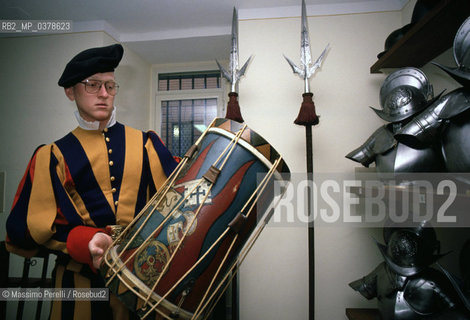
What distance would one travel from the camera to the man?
0.77 meters

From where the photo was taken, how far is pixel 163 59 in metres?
2.50

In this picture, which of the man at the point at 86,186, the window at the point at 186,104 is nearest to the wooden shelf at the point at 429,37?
the man at the point at 86,186

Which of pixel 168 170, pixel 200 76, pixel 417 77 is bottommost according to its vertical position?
pixel 168 170

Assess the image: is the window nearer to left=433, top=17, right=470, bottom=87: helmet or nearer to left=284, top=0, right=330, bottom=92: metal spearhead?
left=284, top=0, right=330, bottom=92: metal spearhead

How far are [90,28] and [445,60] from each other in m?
2.59

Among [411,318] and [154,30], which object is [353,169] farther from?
[154,30]

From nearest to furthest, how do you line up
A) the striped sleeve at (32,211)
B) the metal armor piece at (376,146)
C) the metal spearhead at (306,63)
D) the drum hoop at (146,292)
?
the drum hoop at (146,292)
the striped sleeve at (32,211)
the metal armor piece at (376,146)
the metal spearhead at (306,63)

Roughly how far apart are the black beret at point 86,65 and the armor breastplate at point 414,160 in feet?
4.32

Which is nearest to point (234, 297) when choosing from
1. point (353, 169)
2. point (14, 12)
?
point (353, 169)

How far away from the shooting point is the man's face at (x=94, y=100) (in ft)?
2.98

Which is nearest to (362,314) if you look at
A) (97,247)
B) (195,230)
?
(195,230)

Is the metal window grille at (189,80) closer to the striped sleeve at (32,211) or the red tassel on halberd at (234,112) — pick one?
the red tassel on halberd at (234,112)

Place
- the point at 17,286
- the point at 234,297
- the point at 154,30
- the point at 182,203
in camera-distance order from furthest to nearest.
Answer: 1. the point at 154,30
2. the point at 234,297
3. the point at 17,286
4. the point at 182,203

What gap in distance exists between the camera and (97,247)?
74cm
